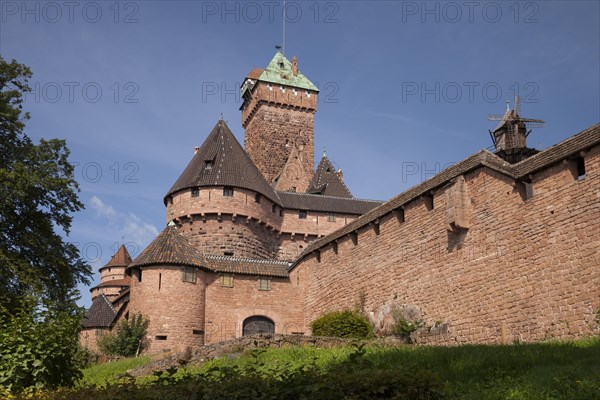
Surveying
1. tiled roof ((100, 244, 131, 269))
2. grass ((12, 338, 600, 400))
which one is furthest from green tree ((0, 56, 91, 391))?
tiled roof ((100, 244, 131, 269))

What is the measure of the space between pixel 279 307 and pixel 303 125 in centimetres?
2679

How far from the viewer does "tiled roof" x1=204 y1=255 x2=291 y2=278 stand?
107 feet

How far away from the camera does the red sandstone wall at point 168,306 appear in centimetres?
2964

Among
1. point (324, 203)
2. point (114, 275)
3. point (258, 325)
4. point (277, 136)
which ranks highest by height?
point (277, 136)

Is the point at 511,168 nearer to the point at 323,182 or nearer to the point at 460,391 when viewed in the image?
the point at 460,391

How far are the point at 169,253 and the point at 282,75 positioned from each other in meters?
31.8

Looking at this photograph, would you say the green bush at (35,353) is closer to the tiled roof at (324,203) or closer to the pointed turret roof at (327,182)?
the tiled roof at (324,203)

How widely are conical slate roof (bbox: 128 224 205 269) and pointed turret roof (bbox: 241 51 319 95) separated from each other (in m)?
28.1

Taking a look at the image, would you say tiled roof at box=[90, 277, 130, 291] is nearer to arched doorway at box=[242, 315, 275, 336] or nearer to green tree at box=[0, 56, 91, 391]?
arched doorway at box=[242, 315, 275, 336]

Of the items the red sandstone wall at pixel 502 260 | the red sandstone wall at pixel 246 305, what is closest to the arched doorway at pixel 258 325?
the red sandstone wall at pixel 246 305

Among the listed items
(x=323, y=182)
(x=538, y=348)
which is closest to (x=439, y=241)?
(x=538, y=348)

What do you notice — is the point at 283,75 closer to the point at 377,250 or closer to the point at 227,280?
the point at 227,280

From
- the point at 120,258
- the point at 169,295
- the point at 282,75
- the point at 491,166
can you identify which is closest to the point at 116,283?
the point at 120,258

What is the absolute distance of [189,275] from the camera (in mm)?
31156
